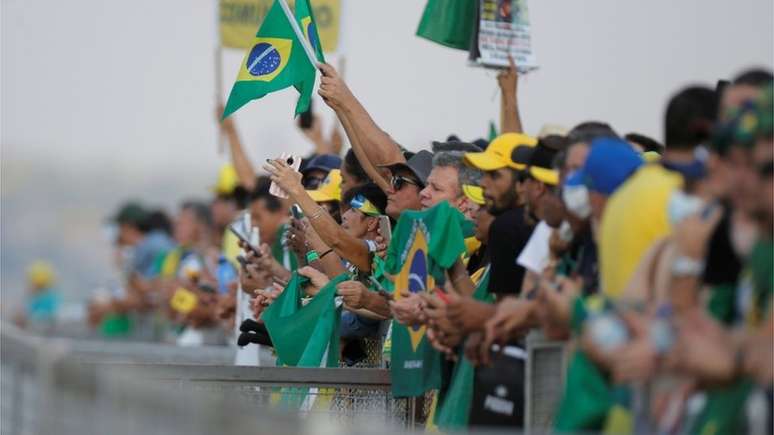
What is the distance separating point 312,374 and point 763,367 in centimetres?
499

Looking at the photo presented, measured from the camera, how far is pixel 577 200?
8617mm

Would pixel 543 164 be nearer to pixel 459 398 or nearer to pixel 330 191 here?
pixel 459 398

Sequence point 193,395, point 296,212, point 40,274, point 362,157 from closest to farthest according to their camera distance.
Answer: point 193,395, point 362,157, point 296,212, point 40,274

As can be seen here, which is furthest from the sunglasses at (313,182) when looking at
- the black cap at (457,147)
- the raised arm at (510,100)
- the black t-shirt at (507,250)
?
the black t-shirt at (507,250)

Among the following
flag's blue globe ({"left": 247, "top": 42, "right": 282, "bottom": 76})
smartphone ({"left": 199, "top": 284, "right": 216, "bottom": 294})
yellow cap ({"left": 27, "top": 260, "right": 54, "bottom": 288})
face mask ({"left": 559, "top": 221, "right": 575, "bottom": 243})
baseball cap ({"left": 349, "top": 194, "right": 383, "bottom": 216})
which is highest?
flag's blue globe ({"left": 247, "top": 42, "right": 282, "bottom": 76})

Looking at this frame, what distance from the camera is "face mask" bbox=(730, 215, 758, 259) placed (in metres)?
7.13

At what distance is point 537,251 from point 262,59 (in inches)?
184

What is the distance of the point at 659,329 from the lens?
691 cm

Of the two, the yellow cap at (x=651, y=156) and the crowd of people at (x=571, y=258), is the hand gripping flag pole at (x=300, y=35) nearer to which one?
the crowd of people at (x=571, y=258)

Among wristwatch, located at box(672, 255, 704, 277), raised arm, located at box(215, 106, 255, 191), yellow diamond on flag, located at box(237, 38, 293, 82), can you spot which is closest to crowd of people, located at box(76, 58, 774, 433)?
wristwatch, located at box(672, 255, 704, 277)

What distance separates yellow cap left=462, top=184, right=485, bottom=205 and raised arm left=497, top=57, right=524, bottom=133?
2.08 meters

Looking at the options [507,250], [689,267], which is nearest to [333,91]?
[507,250]

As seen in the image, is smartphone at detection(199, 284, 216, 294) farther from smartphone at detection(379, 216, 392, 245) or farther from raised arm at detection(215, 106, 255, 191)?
smartphone at detection(379, 216, 392, 245)

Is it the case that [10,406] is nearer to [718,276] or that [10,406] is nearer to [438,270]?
[438,270]
